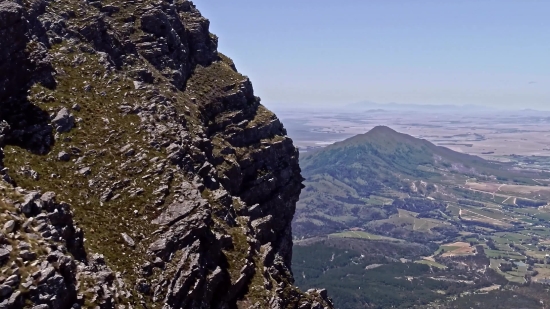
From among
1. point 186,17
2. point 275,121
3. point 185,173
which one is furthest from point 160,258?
point 186,17

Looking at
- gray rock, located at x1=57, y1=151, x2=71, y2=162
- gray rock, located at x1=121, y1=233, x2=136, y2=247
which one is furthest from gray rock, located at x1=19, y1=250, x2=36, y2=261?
gray rock, located at x1=57, y1=151, x2=71, y2=162

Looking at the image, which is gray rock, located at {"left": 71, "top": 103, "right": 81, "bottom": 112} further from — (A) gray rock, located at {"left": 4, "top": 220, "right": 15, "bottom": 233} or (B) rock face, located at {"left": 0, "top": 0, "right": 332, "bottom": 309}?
(A) gray rock, located at {"left": 4, "top": 220, "right": 15, "bottom": 233}

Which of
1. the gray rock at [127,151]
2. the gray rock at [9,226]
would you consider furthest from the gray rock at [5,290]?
the gray rock at [127,151]

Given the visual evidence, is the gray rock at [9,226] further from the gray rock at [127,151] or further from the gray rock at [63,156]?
the gray rock at [127,151]

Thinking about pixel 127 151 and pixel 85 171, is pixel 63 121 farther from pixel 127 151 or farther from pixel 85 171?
pixel 127 151

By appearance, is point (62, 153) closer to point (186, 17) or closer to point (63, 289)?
point (63, 289)
